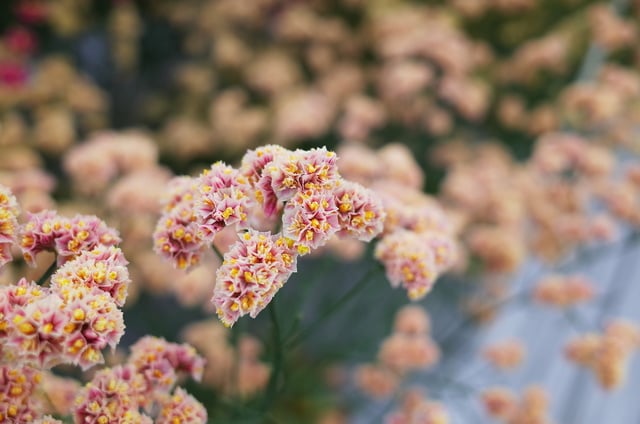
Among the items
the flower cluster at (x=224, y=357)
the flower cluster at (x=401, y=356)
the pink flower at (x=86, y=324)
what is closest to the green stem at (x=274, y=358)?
the pink flower at (x=86, y=324)

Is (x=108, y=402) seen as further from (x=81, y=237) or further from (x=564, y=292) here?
(x=564, y=292)

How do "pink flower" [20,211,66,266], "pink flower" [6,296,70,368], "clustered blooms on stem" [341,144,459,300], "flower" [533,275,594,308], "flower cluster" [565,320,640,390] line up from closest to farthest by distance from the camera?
"pink flower" [6,296,70,368] < "pink flower" [20,211,66,266] < "clustered blooms on stem" [341,144,459,300] < "flower cluster" [565,320,640,390] < "flower" [533,275,594,308]

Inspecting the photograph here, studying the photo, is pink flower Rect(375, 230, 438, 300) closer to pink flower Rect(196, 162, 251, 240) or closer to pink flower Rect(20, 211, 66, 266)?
pink flower Rect(196, 162, 251, 240)

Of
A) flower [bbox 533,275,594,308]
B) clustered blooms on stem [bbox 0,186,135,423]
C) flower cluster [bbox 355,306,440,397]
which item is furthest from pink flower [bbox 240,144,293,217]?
flower [bbox 533,275,594,308]

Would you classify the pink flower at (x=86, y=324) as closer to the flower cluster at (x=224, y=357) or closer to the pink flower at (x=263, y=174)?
the pink flower at (x=263, y=174)

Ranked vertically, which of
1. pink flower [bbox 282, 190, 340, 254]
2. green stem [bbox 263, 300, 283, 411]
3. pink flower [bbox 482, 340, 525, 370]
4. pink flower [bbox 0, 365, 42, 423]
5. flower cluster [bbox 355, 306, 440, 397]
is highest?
pink flower [bbox 482, 340, 525, 370]

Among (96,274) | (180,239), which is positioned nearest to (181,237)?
(180,239)
